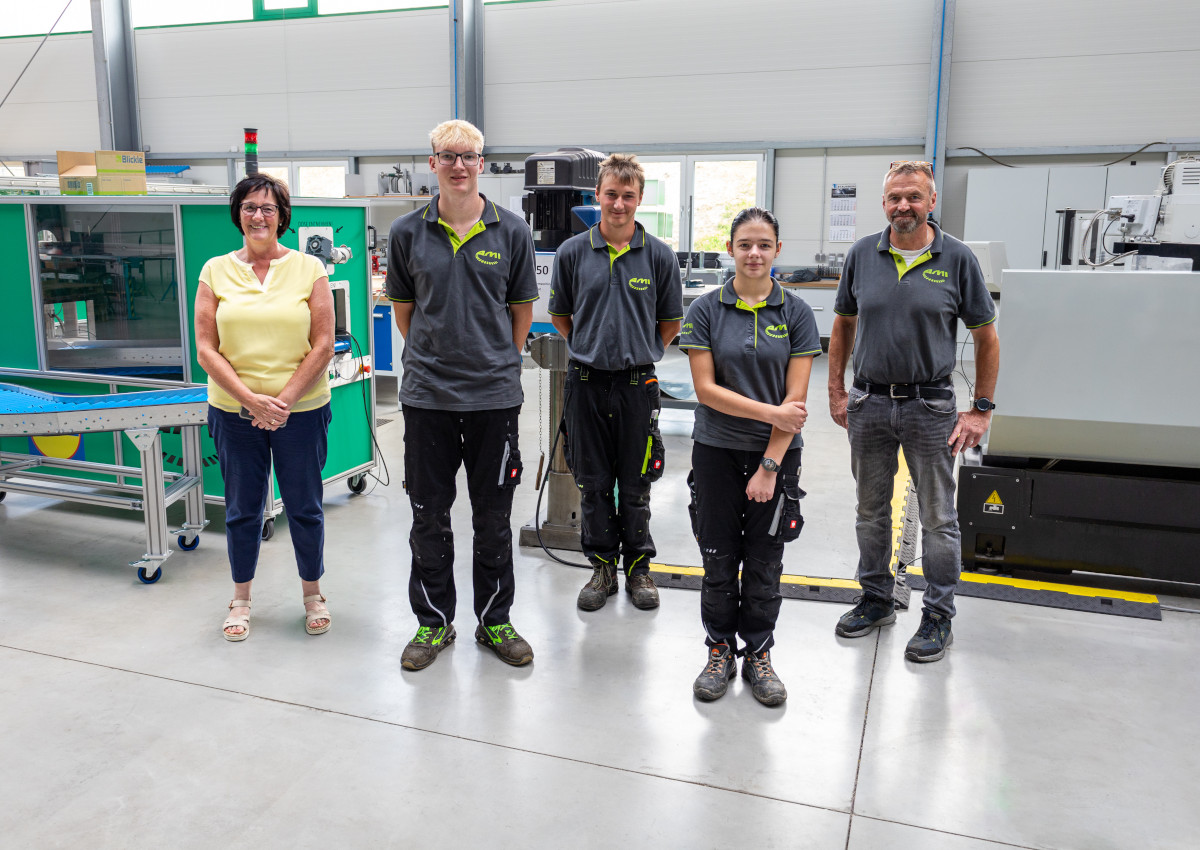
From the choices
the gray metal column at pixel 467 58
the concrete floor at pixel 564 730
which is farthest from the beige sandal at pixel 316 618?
the gray metal column at pixel 467 58

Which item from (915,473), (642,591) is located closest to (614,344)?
(642,591)

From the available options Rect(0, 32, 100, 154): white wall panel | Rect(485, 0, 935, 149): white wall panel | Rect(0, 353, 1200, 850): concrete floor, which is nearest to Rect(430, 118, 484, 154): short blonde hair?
Rect(0, 353, 1200, 850): concrete floor

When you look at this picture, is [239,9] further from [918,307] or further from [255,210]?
[918,307]

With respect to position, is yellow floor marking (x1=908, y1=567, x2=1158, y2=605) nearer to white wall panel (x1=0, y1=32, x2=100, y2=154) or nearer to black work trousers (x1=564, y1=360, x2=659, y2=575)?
black work trousers (x1=564, y1=360, x2=659, y2=575)

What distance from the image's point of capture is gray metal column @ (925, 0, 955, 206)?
30.1 feet

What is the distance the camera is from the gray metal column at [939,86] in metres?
9.18

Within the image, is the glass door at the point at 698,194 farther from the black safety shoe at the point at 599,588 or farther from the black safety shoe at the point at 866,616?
the black safety shoe at the point at 866,616

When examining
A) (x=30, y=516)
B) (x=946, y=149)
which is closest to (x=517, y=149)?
(x=946, y=149)

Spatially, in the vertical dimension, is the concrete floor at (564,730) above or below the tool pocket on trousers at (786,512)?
below

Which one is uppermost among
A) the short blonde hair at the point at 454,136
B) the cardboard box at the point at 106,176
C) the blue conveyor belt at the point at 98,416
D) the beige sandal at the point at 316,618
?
the cardboard box at the point at 106,176

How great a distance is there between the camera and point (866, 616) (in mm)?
3084

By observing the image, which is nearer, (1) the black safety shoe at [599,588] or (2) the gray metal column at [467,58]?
(1) the black safety shoe at [599,588]

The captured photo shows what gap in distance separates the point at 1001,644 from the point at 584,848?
66.8 inches

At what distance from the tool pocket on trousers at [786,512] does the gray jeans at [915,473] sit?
49cm
